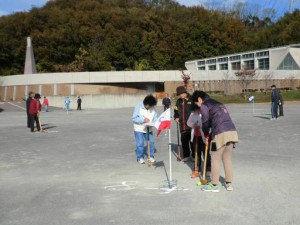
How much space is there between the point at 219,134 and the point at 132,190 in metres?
1.69

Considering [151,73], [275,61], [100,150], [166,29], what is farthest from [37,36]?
[100,150]

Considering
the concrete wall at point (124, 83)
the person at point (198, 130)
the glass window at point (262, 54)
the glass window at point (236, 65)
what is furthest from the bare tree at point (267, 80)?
the person at point (198, 130)

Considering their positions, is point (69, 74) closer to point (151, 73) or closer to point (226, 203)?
point (151, 73)

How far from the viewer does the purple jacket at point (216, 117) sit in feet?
20.5

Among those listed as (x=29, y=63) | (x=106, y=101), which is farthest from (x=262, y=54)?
(x=29, y=63)

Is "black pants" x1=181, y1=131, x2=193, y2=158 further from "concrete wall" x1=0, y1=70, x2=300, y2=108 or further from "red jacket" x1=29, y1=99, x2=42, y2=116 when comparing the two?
"concrete wall" x1=0, y1=70, x2=300, y2=108

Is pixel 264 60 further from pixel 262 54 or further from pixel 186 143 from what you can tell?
pixel 186 143

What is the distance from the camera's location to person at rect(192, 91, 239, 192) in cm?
621

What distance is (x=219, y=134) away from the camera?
20.5ft

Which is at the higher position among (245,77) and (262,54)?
(262,54)

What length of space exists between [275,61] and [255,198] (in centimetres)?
6365

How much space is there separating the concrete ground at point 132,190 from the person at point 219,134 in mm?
231

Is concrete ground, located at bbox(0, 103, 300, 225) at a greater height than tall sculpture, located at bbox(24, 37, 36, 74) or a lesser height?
lesser

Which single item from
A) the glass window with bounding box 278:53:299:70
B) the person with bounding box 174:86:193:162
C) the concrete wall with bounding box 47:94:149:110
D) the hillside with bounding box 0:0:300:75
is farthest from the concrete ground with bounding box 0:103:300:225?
the hillside with bounding box 0:0:300:75
